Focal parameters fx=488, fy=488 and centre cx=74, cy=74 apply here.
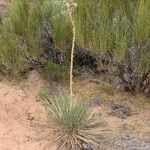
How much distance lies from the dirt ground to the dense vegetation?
30 centimetres

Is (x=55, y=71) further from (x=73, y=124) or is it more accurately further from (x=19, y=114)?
(x=73, y=124)

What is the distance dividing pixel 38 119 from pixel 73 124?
63cm

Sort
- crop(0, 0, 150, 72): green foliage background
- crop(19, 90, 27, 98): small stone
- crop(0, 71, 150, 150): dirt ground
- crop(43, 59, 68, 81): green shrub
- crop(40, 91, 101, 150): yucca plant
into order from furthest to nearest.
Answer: crop(43, 59, 68, 81): green shrub
crop(19, 90, 27, 98): small stone
crop(0, 0, 150, 72): green foliage background
crop(0, 71, 150, 150): dirt ground
crop(40, 91, 101, 150): yucca plant

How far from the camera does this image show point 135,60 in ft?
18.5

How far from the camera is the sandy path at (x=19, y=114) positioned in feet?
17.0

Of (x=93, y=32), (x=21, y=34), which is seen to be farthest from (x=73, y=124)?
(x=21, y=34)

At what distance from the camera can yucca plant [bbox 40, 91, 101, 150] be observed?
5.04m

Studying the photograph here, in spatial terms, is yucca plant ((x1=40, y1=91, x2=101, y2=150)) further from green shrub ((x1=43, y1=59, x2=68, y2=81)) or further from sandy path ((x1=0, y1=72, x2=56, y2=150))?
green shrub ((x1=43, y1=59, x2=68, y2=81))

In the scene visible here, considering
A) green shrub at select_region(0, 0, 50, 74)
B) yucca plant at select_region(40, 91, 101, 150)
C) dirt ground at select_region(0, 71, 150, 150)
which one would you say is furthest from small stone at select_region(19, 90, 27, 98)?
yucca plant at select_region(40, 91, 101, 150)

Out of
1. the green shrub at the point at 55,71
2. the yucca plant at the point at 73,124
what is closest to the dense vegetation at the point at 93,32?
the green shrub at the point at 55,71

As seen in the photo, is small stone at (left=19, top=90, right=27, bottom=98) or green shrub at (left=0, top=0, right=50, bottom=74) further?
green shrub at (left=0, top=0, right=50, bottom=74)

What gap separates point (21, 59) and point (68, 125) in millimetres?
1535

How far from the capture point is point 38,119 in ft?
18.2

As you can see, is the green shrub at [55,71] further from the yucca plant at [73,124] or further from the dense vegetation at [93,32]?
the yucca plant at [73,124]
